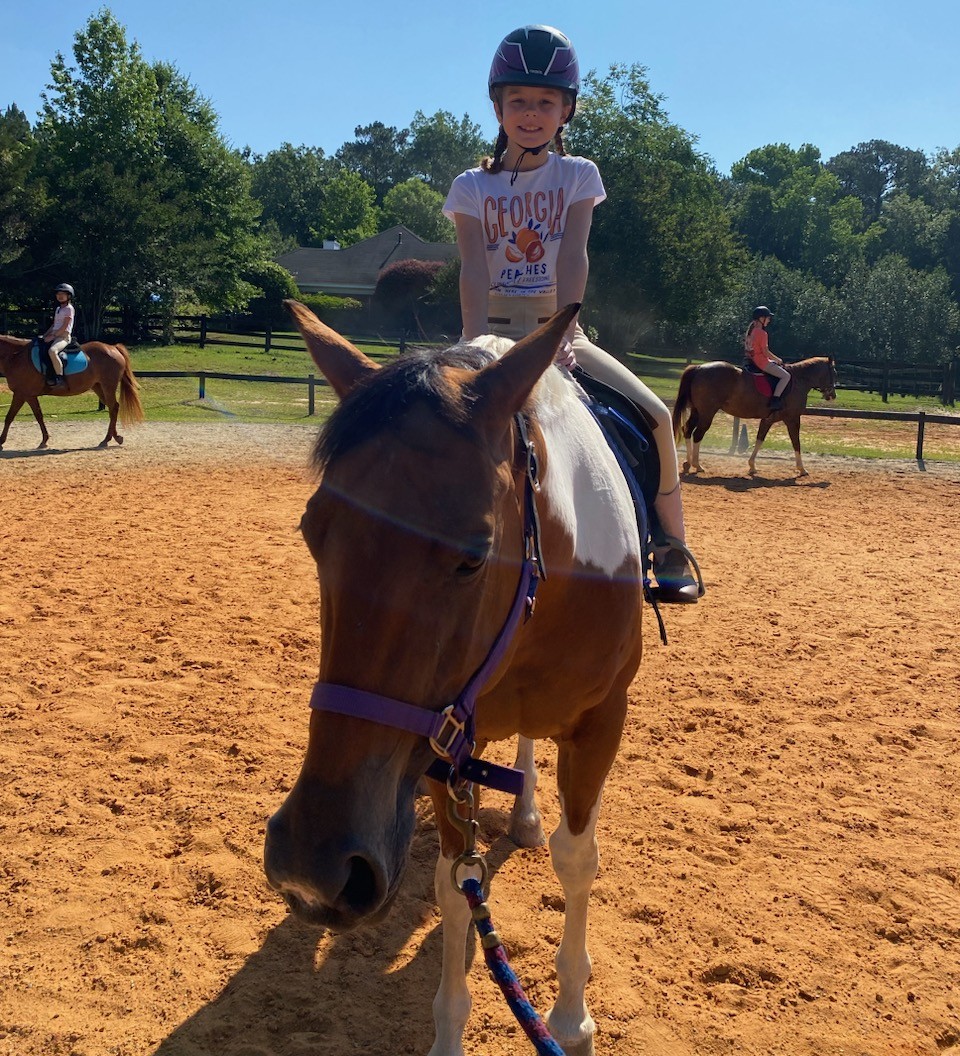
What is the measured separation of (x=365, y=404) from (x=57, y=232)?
35679 millimetres

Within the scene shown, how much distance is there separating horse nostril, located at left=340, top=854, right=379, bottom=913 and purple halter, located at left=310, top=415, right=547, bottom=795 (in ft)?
0.84

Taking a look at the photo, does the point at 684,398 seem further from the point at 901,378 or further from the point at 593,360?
the point at 901,378

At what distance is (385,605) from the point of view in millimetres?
1610

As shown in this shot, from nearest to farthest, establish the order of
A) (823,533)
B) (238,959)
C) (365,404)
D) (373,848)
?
(373,848) → (365,404) → (238,959) → (823,533)

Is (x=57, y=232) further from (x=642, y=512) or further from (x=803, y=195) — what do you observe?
(x=803, y=195)

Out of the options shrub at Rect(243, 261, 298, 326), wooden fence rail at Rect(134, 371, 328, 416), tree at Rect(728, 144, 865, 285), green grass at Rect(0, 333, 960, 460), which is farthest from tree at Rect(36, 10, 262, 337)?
tree at Rect(728, 144, 865, 285)

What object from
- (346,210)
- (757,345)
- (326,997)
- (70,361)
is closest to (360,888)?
(326,997)

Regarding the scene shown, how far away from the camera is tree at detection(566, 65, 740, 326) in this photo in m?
34.2

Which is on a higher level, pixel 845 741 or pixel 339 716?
pixel 339 716

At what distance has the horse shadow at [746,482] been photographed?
13625mm

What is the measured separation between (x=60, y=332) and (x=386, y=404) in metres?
15.1

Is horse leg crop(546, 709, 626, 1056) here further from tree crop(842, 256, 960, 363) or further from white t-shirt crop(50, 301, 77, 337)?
tree crop(842, 256, 960, 363)

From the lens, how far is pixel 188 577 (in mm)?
7680

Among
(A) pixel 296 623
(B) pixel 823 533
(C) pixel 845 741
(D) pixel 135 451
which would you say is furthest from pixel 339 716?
(D) pixel 135 451
